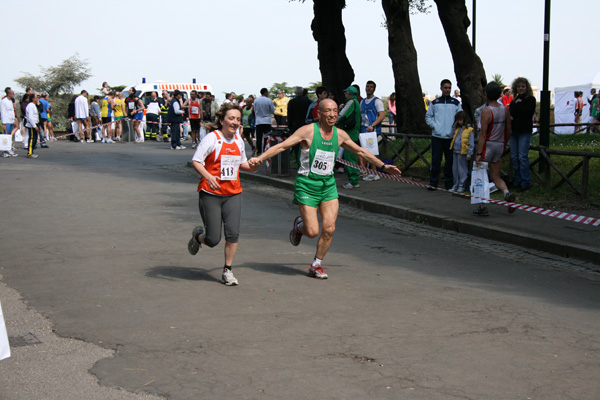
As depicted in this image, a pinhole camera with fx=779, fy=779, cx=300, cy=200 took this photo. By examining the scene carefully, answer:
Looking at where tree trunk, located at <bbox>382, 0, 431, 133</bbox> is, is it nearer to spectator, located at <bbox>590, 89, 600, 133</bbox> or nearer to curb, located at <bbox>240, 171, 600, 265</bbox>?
spectator, located at <bbox>590, 89, 600, 133</bbox>

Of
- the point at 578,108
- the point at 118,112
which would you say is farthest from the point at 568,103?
the point at 118,112

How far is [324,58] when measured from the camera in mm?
22828

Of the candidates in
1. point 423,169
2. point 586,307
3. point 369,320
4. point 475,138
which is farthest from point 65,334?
point 423,169

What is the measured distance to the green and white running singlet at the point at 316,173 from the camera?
765 cm

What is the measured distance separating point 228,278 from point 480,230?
14.3ft

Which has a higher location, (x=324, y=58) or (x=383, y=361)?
(x=324, y=58)

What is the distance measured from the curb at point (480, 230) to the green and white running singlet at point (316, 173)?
10.1 ft

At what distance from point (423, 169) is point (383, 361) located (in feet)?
39.3

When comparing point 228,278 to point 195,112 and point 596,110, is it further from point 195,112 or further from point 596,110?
point 596,110

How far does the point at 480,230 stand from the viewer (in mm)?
10312

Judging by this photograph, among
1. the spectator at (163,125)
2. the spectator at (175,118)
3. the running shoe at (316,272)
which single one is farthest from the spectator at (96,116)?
the running shoe at (316,272)

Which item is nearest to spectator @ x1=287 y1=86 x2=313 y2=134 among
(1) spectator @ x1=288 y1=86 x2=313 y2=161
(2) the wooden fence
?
(1) spectator @ x1=288 y1=86 x2=313 y2=161

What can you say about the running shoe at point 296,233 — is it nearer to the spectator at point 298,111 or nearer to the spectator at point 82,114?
the spectator at point 298,111

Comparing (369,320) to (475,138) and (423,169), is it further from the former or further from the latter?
(423,169)
